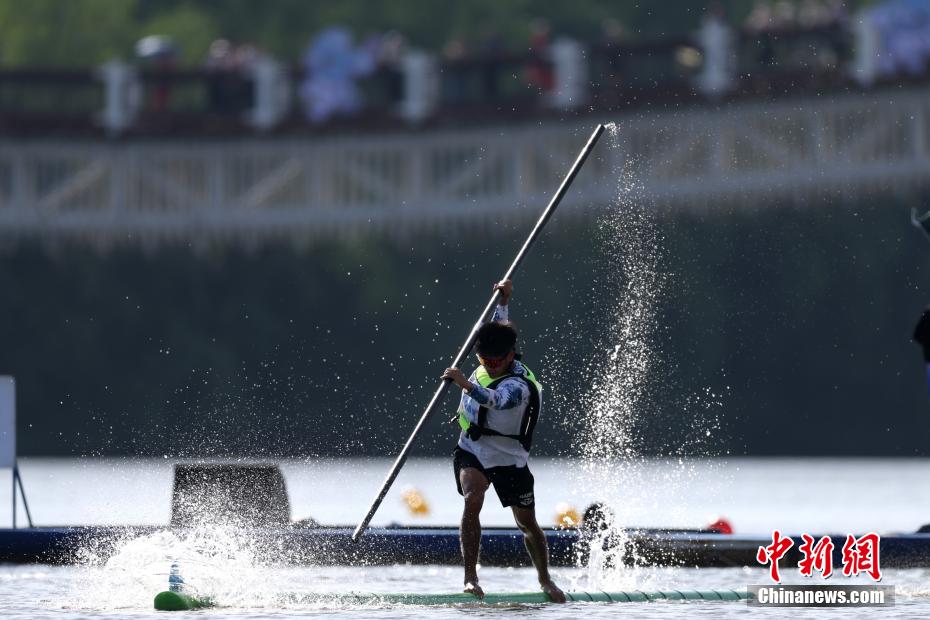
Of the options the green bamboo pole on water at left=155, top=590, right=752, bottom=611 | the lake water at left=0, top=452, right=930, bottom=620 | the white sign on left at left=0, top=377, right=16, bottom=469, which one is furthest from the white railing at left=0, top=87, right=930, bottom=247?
the green bamboo pole on water at left=155, top=590, right=752, bottom=611

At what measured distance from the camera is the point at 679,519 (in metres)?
29.0

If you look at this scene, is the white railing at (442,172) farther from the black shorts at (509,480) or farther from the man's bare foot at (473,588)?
the man's bare foot at (473,588)

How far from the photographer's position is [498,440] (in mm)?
15477

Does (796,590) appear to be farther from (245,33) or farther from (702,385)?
(245,33)

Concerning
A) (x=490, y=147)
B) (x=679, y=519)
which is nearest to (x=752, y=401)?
(x=490, y=147)

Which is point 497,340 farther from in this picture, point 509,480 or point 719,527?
point 719,527

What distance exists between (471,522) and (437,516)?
14198 millimetres

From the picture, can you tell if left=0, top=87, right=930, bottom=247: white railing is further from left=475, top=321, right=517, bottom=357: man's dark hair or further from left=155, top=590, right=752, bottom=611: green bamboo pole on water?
left=475, top=321, right=517, bottom=357: man's dark hair

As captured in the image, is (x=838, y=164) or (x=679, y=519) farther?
(x=838, y=164)

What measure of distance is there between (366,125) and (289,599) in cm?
3327

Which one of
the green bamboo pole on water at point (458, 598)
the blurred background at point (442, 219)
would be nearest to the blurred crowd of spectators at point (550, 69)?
the blurred background at point (442, 219)

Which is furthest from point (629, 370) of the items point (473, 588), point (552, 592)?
point (473, 588)

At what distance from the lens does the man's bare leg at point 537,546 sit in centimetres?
1555

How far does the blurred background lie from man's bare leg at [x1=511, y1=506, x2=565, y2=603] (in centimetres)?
2740
